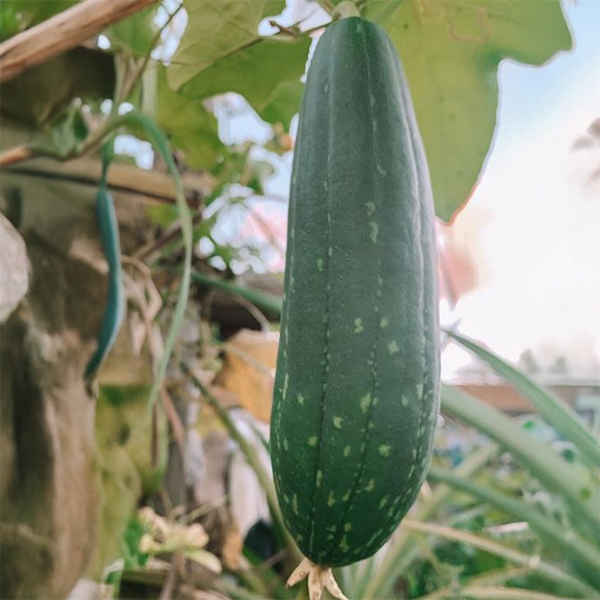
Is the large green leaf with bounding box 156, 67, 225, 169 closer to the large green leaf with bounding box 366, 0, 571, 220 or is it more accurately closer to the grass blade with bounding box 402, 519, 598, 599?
the large green leaf with bounding box 366, 0, 571, 220

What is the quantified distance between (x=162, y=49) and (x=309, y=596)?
1.97ft

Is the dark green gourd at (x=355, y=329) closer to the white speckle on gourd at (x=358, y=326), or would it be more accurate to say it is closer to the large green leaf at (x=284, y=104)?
the white speckle on gourd at (x=358, y=326)

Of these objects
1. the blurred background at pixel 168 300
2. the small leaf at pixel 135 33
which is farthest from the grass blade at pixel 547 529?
the small leaf at pixel 135 33

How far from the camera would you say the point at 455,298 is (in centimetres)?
62

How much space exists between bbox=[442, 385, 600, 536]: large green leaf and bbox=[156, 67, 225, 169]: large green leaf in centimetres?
38

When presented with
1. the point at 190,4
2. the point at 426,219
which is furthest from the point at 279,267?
the point at 426,219

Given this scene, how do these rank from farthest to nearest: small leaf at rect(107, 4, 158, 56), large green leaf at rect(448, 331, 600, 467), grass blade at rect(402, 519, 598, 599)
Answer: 1. grass blade at rect(402, 519, 598, 599)
2. large green leaf at rect(448, 331, 600, 467)
3. small leaf at rect(107, 4, 158, 56)

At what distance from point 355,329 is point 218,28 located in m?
0.24

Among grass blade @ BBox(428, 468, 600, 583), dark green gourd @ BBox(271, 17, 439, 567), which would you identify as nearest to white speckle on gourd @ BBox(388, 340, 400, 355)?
dark green gourd @ BBox(271, 17, 439, 567)

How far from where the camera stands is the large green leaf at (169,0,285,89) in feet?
1.38

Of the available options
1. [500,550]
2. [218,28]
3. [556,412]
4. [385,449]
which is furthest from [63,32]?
[500,550]

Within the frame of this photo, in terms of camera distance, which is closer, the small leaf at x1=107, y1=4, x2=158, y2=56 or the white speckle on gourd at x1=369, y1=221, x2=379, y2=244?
the white speckle on gourd at x1=369, y1=221, x2=379, y2=244

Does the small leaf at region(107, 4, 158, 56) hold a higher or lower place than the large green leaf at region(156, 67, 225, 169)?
higher

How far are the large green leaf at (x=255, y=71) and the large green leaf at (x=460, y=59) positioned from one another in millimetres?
78
